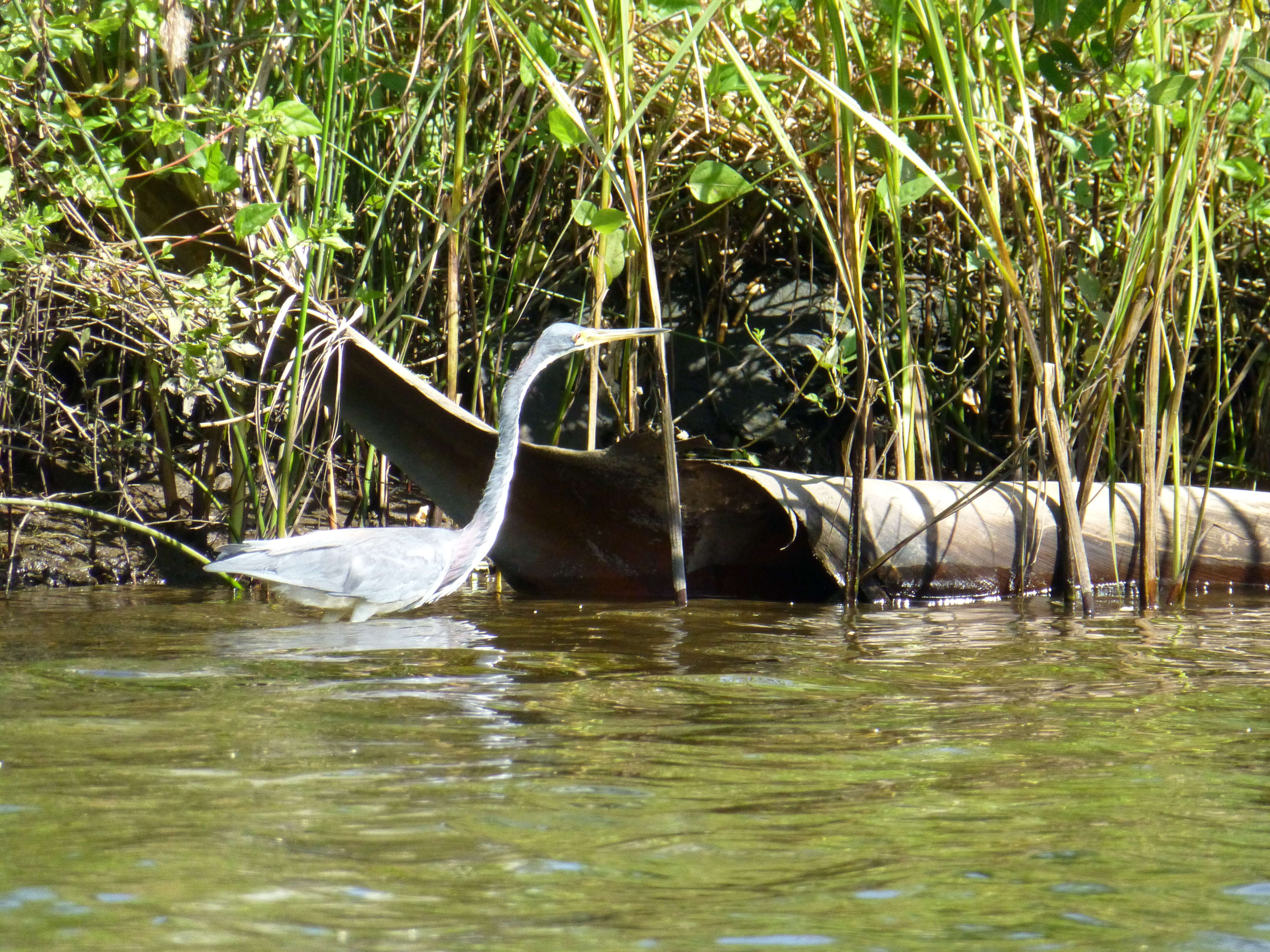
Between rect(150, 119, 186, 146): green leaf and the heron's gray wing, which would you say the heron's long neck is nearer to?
the heron's gray wing

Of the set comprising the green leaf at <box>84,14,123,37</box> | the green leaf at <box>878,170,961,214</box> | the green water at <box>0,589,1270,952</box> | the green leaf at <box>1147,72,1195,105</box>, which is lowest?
the green water at <box>0,589,1270,952</box>

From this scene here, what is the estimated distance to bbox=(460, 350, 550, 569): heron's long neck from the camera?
4.66 metres

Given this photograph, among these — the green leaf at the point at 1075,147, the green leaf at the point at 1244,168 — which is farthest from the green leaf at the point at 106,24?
the green leaf at the point at 1244,168

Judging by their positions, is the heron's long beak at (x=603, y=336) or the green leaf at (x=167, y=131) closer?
the green leaf at (x=167, y=131)

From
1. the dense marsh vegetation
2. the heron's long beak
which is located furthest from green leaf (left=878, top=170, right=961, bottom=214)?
the heron's long beak

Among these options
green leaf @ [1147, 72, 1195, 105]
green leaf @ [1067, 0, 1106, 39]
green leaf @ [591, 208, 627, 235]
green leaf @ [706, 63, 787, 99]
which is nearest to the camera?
green leaf @ [1147, 72, 1195, 105]

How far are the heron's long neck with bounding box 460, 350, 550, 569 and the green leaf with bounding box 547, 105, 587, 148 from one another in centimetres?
83

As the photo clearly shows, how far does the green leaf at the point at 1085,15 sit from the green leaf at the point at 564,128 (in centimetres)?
151

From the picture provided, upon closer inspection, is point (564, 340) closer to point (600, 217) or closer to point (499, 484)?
point (499, 484)

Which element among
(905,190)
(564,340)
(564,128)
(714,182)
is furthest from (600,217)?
(905,190)

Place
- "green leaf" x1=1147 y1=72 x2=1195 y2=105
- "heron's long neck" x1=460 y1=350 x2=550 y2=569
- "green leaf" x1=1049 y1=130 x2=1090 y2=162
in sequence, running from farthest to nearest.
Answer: "green leaf" x1=1049 y1=130 x2=1090 y2=162
"heron's long neck" x1=460 y1=350 x2=550 y2=569
"green leaf" x1=1147 y1=72 x2=1195 y2=105

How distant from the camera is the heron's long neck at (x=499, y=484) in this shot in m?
4.66

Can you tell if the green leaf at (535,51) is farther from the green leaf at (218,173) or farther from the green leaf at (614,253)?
the green leaf at (218,173)

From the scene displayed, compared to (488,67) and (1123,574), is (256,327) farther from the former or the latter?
(1123,574)
